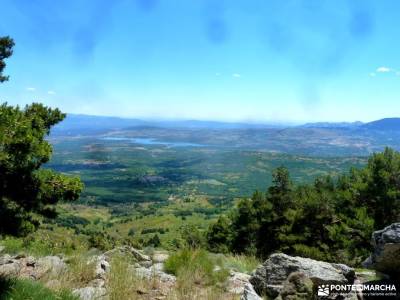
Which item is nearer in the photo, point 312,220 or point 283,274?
point 283,274

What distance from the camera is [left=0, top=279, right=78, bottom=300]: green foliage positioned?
5727 millimetres

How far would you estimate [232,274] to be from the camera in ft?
31.6

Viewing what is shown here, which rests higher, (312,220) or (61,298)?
(61,298)

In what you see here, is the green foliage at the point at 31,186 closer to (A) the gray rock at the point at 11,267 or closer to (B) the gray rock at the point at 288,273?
(A) the gray rock at the point at 11,267

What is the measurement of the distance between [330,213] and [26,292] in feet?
88.4

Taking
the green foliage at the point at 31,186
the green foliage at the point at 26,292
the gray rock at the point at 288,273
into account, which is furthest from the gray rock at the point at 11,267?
the gray rock at the point at 288,273

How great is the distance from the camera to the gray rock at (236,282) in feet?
26.7

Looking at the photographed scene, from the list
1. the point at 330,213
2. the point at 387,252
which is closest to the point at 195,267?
the point at 387,252

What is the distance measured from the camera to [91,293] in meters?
6.67

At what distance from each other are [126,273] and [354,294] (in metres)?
3.90

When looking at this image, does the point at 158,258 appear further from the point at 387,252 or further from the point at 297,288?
the point at 387,252

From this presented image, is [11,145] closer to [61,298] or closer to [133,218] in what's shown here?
[61,298]

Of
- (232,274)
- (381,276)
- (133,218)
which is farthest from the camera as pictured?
(133,218)

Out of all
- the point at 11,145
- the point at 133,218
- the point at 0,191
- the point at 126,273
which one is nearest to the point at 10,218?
the point at 0,191
